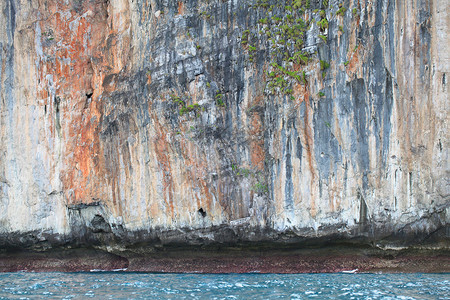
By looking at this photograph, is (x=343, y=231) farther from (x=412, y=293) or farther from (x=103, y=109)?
(x=103, y=109)

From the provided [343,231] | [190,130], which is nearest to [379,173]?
[343,231]

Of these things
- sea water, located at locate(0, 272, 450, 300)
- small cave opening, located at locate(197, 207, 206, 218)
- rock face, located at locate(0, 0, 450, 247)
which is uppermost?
rock face, located at locate(0, 0, 450, 247)

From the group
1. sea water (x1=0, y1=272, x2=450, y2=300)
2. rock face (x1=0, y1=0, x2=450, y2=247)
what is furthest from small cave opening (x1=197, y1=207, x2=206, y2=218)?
sea water (x1=0, y1=272, x2=450, y2=300)

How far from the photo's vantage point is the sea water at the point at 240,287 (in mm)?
14047

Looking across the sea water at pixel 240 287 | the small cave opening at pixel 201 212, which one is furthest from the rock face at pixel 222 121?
the sea water at pixel 240 287

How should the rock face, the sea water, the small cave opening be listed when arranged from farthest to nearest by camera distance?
the small cave opening, the rock face, the sea water

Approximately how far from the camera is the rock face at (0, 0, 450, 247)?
19219 millimetres

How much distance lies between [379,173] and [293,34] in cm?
649

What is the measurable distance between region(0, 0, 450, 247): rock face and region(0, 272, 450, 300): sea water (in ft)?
10.3

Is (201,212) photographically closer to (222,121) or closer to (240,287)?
(222,121)

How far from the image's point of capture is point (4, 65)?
27.0 meters

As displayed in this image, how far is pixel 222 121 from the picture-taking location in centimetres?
2266

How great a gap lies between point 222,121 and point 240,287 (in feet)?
28.4

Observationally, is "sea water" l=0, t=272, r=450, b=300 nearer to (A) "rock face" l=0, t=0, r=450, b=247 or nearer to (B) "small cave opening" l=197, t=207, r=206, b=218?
(A) "rock face" l=0, t=0, r=450, b=247
